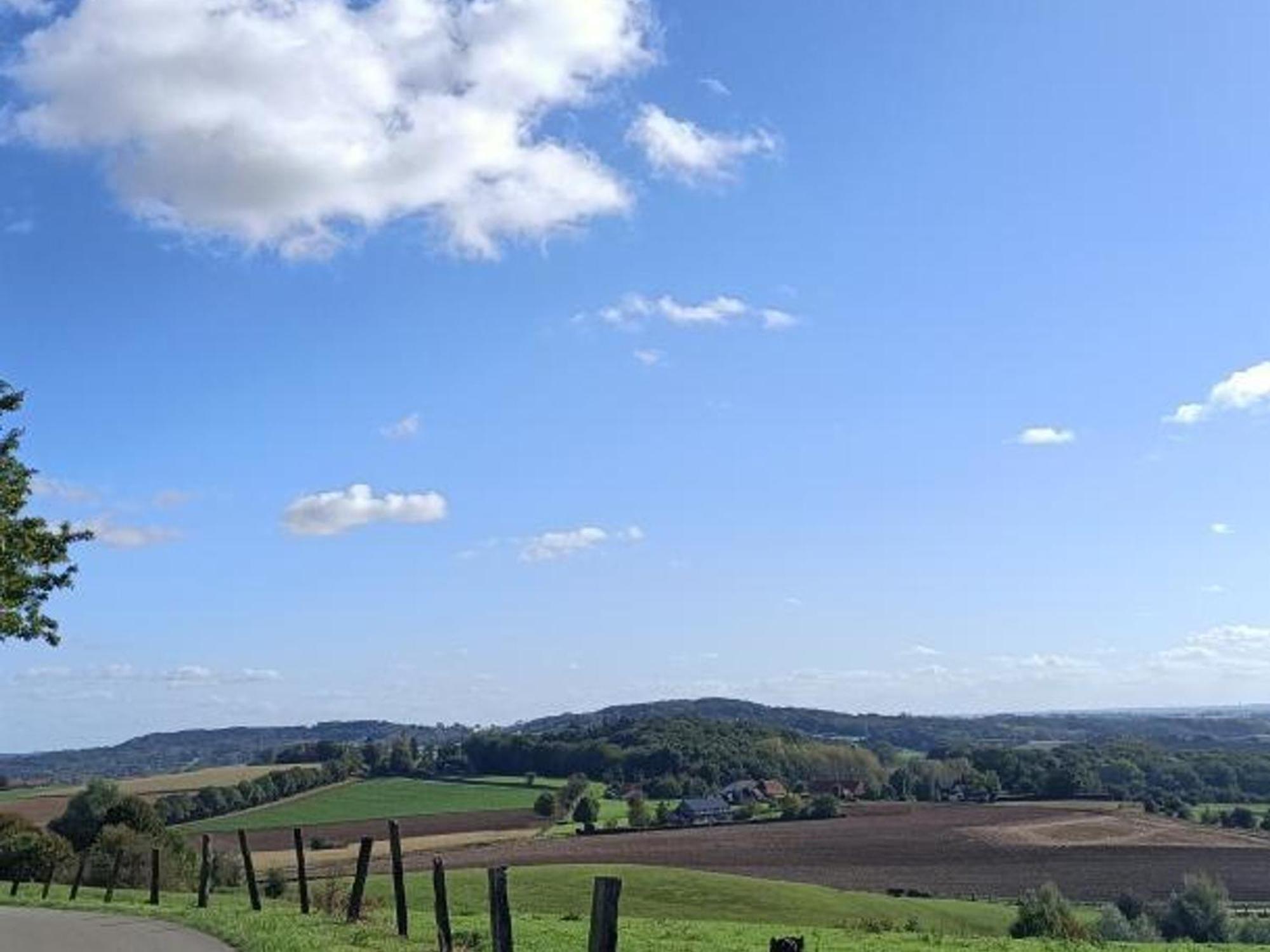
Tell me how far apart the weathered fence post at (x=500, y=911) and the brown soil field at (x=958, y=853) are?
69.5m

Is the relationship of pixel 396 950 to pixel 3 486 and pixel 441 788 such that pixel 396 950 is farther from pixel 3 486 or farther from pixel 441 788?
pixel 441 788

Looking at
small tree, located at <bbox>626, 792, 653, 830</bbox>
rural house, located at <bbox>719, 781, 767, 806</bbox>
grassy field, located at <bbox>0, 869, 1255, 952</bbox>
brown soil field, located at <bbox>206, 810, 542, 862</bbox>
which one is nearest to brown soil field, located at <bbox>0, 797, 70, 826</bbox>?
brown soil field, located at <bbox>206, 810, 542, 862</bbox>

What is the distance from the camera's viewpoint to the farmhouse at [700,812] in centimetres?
13988

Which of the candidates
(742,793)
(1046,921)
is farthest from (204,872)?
→ (742,793)

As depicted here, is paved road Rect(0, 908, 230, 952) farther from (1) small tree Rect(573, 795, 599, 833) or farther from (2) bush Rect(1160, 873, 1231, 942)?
(1) small tree Rect(573, 795, 599, 833)

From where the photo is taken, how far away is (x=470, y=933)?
2317 cm

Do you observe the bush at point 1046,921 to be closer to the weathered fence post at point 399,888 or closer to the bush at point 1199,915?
the bush at point 1199,915

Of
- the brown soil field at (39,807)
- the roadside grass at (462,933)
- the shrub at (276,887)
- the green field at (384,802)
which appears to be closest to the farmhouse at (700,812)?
Result: the green field at (384,802)

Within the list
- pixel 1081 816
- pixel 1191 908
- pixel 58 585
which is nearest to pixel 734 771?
pixel 1081 816

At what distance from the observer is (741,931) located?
38562 mm

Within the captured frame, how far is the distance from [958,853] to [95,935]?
88183mm

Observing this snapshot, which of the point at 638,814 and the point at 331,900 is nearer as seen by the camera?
the point at 331,900

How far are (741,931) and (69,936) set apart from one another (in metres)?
21.4

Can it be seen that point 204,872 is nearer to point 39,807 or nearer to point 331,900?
point 331,900
